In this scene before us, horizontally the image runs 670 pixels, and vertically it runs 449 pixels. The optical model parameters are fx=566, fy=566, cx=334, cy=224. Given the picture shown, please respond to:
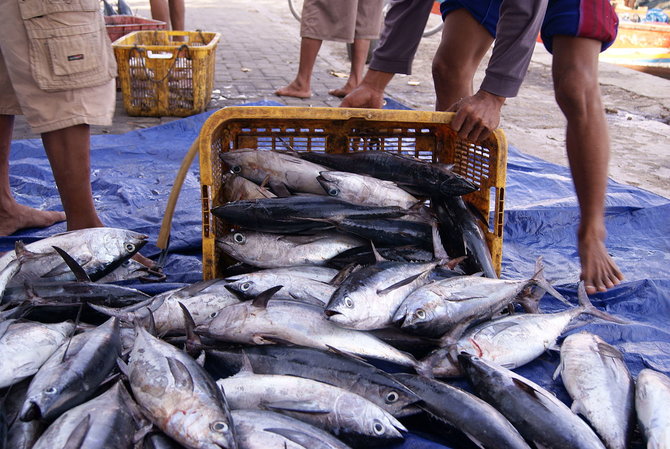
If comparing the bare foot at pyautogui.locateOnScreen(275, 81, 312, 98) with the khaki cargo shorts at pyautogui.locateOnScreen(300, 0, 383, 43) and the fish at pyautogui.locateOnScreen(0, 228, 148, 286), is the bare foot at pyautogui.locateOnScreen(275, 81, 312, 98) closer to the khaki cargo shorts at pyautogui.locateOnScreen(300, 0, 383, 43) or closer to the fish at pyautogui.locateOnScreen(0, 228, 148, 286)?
the khaki cargo shorts at pyautogui.locateOnScreen(300, 0, 383, 43)

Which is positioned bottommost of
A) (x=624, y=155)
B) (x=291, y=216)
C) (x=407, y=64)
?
(x=624, y=155)

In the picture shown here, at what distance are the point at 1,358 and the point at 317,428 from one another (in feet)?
3.35

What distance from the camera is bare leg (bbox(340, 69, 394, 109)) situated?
3652 millimetres

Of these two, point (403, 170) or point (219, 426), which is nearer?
point (219, 426)

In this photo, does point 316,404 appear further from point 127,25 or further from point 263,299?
point 127,25

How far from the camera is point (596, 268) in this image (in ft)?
9.73

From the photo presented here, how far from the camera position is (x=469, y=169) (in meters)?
3.00

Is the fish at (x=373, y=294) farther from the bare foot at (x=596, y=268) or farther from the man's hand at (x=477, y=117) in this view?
the bare foot at (x=596, y=268)

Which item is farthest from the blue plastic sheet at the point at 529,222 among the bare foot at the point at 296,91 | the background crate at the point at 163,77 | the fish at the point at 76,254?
the bare foot at the point at 296,91

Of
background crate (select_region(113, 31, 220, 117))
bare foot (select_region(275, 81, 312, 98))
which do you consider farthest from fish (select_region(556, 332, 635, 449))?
bare foot (select_region(275, 81, 312, 98))

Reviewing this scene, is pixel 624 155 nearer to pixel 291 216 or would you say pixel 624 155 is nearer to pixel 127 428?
pixel 291 216

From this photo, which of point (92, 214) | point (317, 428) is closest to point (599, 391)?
point (317, 428)

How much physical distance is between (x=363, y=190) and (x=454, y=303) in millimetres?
733

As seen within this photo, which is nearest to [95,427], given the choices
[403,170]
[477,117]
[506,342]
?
[506,342]
